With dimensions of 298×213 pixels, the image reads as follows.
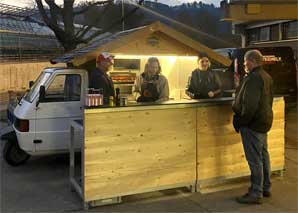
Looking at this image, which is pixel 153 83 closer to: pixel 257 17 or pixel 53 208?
pixel 53 208

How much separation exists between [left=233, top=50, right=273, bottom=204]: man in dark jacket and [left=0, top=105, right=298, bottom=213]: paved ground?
282 mm

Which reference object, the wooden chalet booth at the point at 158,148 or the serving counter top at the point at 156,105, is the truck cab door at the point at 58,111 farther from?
the serving counter top at the point at 156,105

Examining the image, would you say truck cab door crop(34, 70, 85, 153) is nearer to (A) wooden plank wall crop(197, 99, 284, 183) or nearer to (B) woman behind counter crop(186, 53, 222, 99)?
(B) woman behind counter crop(186, 53, 222, 99)

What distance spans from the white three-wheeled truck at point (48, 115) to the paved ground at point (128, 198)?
431 mm

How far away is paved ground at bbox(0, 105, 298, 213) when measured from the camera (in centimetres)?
493

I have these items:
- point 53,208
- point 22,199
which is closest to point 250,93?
point 53,208

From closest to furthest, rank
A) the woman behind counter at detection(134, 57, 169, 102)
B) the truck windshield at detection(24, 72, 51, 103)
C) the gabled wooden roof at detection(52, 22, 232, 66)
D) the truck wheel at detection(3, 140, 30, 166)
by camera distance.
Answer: the woman behind counter at detection(134, 57, 169, 102), the truck windshield at detection(24, 72, 51, 103), the truck wheel at detection(3, 140, 30, 166), the gabled wooden roof at detection(52, 22, 232, 66)

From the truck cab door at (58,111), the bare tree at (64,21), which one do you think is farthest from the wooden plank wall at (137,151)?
the bare tree at (64,21)

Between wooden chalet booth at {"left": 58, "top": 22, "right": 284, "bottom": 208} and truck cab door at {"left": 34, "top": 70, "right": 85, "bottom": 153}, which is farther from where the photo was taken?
truck cab door at {"left": 34, "top": 70, "right": 85, "bottom": 153}

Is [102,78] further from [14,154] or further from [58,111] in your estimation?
[14,154]

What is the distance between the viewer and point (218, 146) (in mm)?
5633

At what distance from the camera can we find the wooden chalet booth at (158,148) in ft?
15.9

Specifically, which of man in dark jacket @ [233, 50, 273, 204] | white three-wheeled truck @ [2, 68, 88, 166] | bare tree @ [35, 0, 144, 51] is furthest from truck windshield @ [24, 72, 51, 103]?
bare tree @ [35, 0, 144, 51]

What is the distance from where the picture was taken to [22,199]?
17.4 ft
